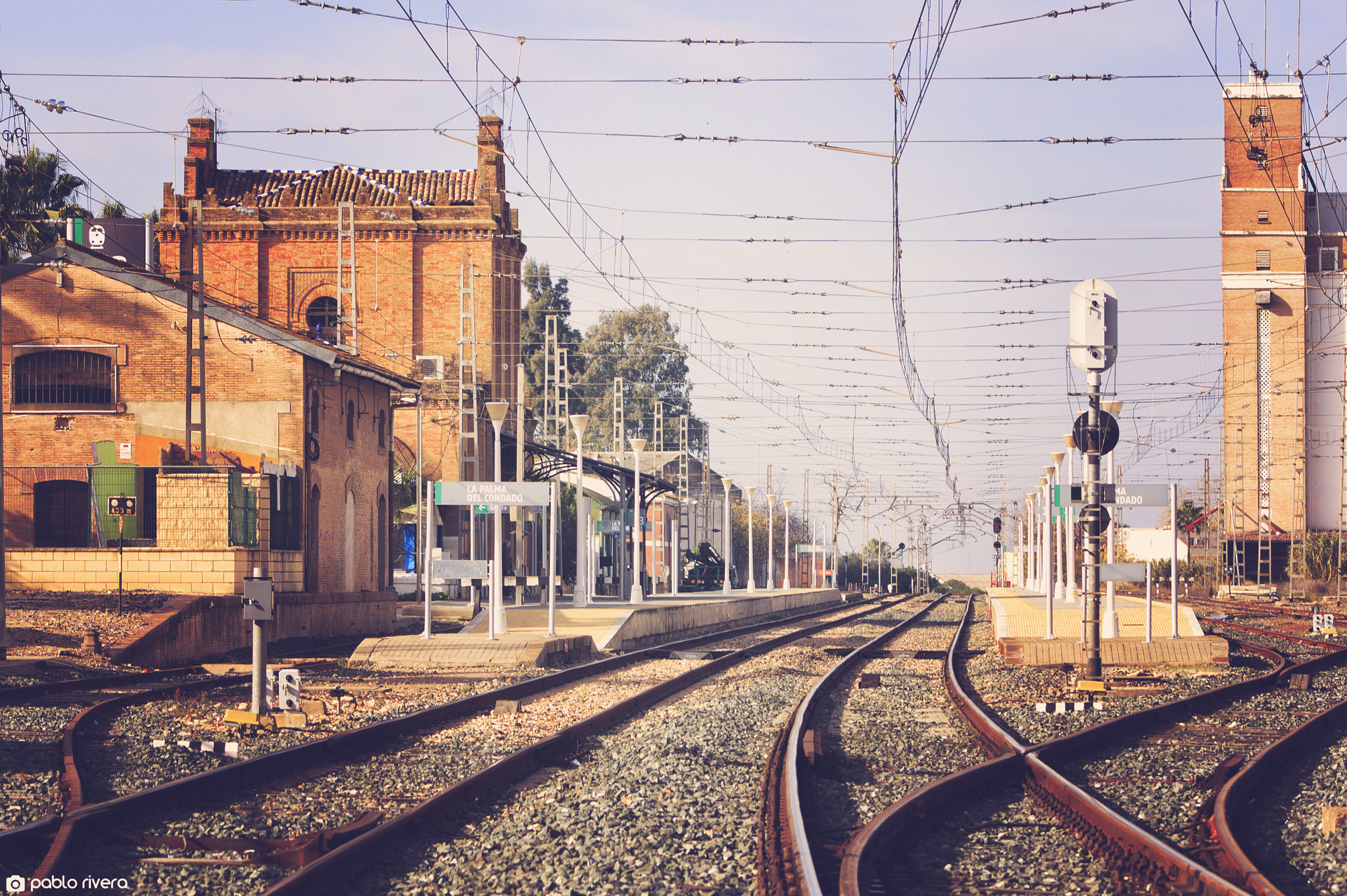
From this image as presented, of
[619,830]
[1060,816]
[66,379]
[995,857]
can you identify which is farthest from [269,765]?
[66,379]

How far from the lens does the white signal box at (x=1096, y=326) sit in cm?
1720

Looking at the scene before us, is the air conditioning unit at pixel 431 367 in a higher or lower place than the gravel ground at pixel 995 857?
higher

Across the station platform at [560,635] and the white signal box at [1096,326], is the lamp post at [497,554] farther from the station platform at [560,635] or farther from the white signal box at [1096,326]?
the white signal box at [1096,326]

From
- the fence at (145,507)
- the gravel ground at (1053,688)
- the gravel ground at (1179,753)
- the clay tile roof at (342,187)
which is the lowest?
the gravel ground at (1053,688)

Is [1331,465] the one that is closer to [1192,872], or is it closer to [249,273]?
[249,273]

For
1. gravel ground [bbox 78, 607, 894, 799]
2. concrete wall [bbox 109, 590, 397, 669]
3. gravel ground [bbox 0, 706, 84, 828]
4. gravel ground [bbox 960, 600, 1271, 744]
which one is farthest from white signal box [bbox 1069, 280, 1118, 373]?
concrete wall [bbox 109, 590, 397, 669]

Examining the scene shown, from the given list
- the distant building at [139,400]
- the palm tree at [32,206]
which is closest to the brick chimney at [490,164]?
the palm tree at [32,206]

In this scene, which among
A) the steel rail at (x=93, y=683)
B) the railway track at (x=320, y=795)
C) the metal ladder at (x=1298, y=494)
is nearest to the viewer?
the railway track at (x=320, y=795)

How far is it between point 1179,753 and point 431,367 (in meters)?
43.6

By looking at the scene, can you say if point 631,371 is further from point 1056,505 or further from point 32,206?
point 1056,505

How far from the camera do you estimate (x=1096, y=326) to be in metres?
17.2

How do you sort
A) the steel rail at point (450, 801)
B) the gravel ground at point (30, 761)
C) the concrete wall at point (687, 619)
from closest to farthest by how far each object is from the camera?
the steel rail at point (450, 801)
the gravel ground at point (30, 761)
the concrete wall at point (687, 619)

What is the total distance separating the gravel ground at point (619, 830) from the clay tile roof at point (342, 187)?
149 ft

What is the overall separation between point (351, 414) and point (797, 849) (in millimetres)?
28712
